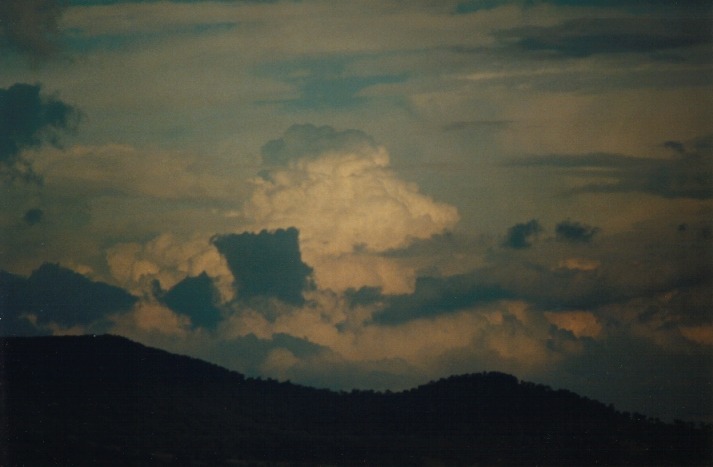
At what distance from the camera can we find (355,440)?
60375mm

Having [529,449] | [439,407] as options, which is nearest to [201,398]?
[439,407]

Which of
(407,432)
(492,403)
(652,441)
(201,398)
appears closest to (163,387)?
(201,398)

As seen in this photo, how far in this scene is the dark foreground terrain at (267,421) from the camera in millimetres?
56906

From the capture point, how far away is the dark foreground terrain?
56.9 meters

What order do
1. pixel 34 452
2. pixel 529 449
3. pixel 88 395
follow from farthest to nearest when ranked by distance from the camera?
pixel 88 395 → pixel 529 449 → pixel 34 452

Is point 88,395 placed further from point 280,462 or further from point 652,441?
point 652,441

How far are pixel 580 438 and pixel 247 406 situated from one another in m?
22.0

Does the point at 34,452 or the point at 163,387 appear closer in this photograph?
the point at 34,452

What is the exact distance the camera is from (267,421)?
64.5 metres

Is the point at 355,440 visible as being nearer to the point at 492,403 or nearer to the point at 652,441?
the point at 492,403

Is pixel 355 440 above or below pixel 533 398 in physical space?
below

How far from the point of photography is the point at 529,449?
5906cm

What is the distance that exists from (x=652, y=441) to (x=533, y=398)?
8452mm

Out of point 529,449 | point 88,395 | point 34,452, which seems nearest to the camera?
point 34,452
